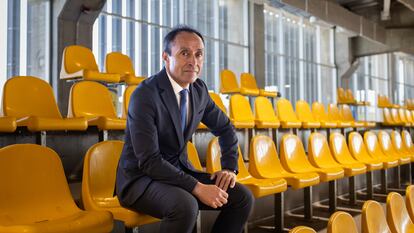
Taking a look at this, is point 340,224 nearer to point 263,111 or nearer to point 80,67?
point 80,67

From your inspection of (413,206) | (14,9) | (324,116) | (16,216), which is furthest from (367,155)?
(14,9)

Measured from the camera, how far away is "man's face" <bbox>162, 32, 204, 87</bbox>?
1.75 metres

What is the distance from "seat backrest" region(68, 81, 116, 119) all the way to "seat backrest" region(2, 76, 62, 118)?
0.14 metres

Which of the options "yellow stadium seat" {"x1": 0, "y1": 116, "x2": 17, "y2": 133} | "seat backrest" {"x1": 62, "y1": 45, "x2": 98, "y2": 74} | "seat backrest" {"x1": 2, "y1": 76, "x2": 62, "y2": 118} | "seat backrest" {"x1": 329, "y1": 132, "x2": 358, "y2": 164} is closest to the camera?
"yellow stadium seat" {"x1": 0, "y1": 116, "x2": 17, "y2": 133}

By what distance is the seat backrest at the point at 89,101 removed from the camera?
9.96ft

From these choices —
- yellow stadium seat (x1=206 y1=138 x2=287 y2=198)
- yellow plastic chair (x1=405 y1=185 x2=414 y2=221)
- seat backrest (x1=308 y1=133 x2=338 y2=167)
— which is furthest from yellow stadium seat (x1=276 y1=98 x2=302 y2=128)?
yellow plastic chair (x1=405 y1=185 x2=414 y2=221)

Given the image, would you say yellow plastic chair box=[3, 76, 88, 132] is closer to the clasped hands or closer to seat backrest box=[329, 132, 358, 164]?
the clasped hands

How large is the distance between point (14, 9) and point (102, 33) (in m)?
1.11

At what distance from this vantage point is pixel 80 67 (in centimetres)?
377

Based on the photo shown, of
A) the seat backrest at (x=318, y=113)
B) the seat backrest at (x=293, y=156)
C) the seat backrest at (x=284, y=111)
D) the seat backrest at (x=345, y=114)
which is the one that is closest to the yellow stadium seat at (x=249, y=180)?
the seat backrest at (x=293, y=156)

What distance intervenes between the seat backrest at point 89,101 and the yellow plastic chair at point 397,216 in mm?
2014

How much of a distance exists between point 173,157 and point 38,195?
1.96ft

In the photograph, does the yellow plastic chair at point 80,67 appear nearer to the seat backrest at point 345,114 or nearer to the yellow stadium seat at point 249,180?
the yellow stadium seat at point 249,180

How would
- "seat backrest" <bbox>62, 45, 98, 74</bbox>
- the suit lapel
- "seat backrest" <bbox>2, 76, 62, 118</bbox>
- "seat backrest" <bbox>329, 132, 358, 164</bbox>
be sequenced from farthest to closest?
"seat backrest" <bbox>329, 132, 358, 164</bbox>, "seat backrest" <bbox>62, 45, 98, 74</bbox>, "seat backrest" <bbox>2, 76, 62, 118</bbox>, the suit lapel
